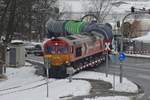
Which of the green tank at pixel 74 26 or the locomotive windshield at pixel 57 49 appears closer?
the locomotive windshield at pixel 57 49

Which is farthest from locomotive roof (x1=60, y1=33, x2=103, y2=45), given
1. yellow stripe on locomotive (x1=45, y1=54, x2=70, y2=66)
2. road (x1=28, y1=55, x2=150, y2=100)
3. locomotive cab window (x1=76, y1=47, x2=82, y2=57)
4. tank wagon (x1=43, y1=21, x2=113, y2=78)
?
road (x1=28, y1=55, x2=150, y2=100)

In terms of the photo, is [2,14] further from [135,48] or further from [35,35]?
[35,35]

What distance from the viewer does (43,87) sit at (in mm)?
38031

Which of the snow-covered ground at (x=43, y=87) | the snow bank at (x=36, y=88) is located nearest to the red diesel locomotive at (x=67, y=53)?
the snow-covered ground at (x=43, y=87)

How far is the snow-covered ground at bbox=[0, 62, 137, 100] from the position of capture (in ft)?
112

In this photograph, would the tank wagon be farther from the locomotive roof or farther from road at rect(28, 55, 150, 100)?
road at rect(28, 55, 150, 100)

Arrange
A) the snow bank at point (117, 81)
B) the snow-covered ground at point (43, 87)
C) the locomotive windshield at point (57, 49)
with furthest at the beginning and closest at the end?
the locomotive windshield at point (57, 49), the snow bank at point (117, 81), the snow-covered ground at point (43, 87)

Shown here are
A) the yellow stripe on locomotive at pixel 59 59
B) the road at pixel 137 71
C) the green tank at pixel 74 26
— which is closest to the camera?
the road at pixel 137 71

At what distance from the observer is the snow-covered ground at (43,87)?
34188 millimetres

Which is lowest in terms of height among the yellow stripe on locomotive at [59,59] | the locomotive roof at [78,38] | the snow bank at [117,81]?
the snow bank at [117,81]

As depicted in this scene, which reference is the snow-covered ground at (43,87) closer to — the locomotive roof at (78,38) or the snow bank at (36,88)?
the snow bank at (36,88)

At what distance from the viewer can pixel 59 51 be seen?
43.6 metres

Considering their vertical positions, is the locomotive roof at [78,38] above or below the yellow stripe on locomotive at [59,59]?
above

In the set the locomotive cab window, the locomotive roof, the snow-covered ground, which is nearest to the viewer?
the snow-covered ground
